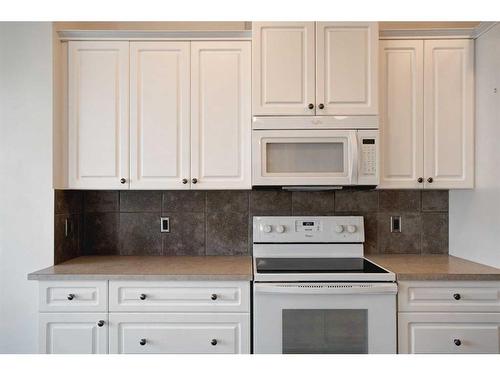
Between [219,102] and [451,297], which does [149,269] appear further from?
[451,297]

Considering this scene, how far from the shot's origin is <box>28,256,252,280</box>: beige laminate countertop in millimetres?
1867

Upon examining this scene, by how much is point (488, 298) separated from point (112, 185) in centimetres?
212

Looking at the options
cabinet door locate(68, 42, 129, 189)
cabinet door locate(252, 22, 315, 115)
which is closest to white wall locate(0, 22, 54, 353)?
cabinet door locate(68, 42, 129, 189)

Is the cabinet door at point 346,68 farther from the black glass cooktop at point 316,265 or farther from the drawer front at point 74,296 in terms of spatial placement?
the drawer front at point 74,296

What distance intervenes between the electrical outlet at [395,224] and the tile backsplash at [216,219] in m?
0.02

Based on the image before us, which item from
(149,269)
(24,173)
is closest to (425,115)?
(149,269)

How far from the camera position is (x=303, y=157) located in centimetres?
211

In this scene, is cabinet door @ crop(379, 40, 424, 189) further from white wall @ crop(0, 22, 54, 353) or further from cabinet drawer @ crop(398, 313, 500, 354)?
white wall @ crop(0, 22, 54, 353)

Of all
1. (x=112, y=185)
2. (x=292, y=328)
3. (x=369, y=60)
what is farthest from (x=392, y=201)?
(x=112, y=185)

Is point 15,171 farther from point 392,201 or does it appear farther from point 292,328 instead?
point 392,201

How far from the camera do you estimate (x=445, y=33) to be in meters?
2.13

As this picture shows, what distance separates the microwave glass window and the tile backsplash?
1.22 ft

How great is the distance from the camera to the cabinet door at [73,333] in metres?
1.87

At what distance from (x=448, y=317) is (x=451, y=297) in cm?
10
